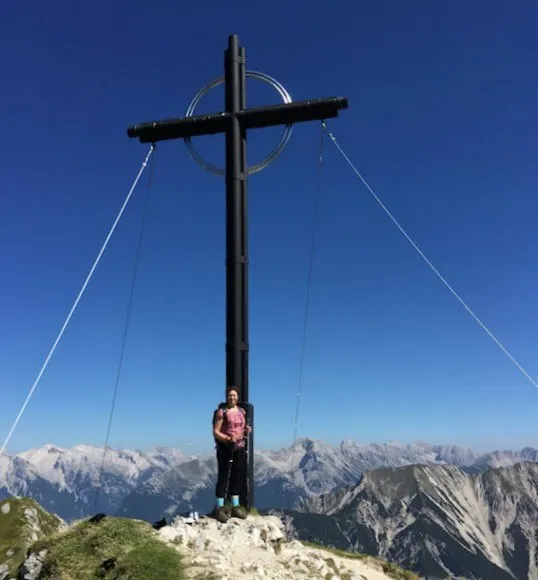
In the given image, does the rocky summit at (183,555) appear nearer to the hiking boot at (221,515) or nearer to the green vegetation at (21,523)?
the hiking boot at (221,515)

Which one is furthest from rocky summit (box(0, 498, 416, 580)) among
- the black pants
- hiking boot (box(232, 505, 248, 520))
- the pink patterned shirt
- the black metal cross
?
the black metal cross

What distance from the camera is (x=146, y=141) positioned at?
19859mm

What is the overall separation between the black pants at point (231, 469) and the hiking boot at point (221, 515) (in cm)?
69

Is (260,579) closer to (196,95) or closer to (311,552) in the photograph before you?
(311,552)

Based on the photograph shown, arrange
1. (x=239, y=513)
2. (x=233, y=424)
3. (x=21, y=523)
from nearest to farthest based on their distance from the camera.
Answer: (x=239, y=513) → (x=233, y=424) → (x=21, y=523)

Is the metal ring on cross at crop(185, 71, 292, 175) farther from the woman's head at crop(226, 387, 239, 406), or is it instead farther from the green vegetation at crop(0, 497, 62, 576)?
the green vegetation at crop(0, 497, 62, 576)

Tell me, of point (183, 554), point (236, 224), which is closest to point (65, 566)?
point (183, 554)

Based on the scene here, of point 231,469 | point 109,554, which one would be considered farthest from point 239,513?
point 109,554

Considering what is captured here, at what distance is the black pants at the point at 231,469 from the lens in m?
16.2

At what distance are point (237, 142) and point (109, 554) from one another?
1322 centimetres

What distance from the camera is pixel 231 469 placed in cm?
1645

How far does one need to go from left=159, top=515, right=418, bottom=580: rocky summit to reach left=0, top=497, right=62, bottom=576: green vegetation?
301 ft

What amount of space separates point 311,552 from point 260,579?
279cm

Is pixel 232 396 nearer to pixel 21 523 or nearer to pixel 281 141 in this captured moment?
pixel 281 141
